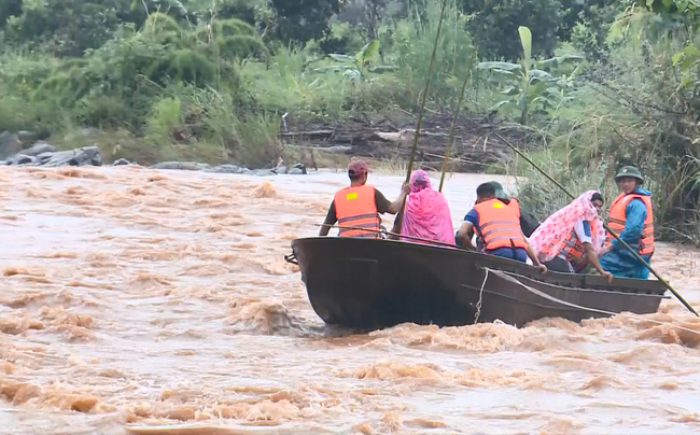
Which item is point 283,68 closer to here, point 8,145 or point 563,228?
point 8,145

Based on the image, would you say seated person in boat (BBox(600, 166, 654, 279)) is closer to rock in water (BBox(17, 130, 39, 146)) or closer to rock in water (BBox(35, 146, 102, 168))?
rock in water (BBox(35, 146, 102, 168))

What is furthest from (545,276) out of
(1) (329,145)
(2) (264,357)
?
(1) (329,145)

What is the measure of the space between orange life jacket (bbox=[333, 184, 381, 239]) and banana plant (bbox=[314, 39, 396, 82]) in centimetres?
1903

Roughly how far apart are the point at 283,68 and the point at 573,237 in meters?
20.3

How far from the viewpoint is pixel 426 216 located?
9891 mm

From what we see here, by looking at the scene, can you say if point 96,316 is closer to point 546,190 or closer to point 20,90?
point 546,190

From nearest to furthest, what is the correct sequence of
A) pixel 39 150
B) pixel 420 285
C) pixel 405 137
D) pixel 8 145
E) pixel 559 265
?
pixel 420 285 < pixel 559 265 < pixel 405 137 < pixel 39 150 < pixel 8 145

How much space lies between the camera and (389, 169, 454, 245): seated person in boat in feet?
32.4

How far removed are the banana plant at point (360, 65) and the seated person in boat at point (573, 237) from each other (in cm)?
1841

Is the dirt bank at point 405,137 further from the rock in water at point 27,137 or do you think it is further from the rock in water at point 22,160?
the rock in water at point 27,137

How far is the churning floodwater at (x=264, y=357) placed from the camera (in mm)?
7109

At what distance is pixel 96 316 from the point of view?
1065cm

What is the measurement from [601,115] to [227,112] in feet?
33.1

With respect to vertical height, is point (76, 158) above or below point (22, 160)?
above
